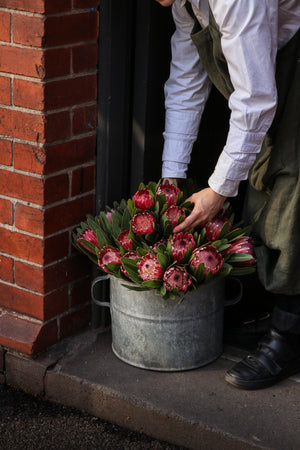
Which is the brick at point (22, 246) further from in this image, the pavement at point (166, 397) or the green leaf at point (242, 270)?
the green leaf at point (242, 270)

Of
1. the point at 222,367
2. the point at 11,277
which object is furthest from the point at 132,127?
the point at 222,367

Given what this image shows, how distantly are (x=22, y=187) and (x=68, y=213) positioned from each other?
0.61 ft

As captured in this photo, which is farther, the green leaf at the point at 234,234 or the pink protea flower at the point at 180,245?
the green leaf at the point at 234,234

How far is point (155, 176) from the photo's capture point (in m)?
2.67

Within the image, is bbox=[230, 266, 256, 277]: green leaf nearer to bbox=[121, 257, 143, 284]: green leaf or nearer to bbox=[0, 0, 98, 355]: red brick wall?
bbox=[121, 257, 143, 284]: green leaf

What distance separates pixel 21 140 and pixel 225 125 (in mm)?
871

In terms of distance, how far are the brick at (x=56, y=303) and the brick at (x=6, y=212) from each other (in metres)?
0.30

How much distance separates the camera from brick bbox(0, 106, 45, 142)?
229cm

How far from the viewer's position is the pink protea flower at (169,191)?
93.2 inches

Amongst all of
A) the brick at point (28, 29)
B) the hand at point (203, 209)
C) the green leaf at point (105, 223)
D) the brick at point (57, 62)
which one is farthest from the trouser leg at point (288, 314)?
the brick at point (28, 29)

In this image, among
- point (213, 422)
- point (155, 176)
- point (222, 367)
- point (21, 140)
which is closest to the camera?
point (213, 422)

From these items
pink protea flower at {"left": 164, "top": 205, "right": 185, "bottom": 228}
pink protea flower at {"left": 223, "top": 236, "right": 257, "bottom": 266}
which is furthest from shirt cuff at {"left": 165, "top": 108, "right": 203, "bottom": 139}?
pink protea flower at {"left": 223, "top": 236, "right": 257, "bottom": 266}

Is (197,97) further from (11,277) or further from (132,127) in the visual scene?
(11,277)

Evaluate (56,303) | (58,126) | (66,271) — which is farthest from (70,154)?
(56,303)
